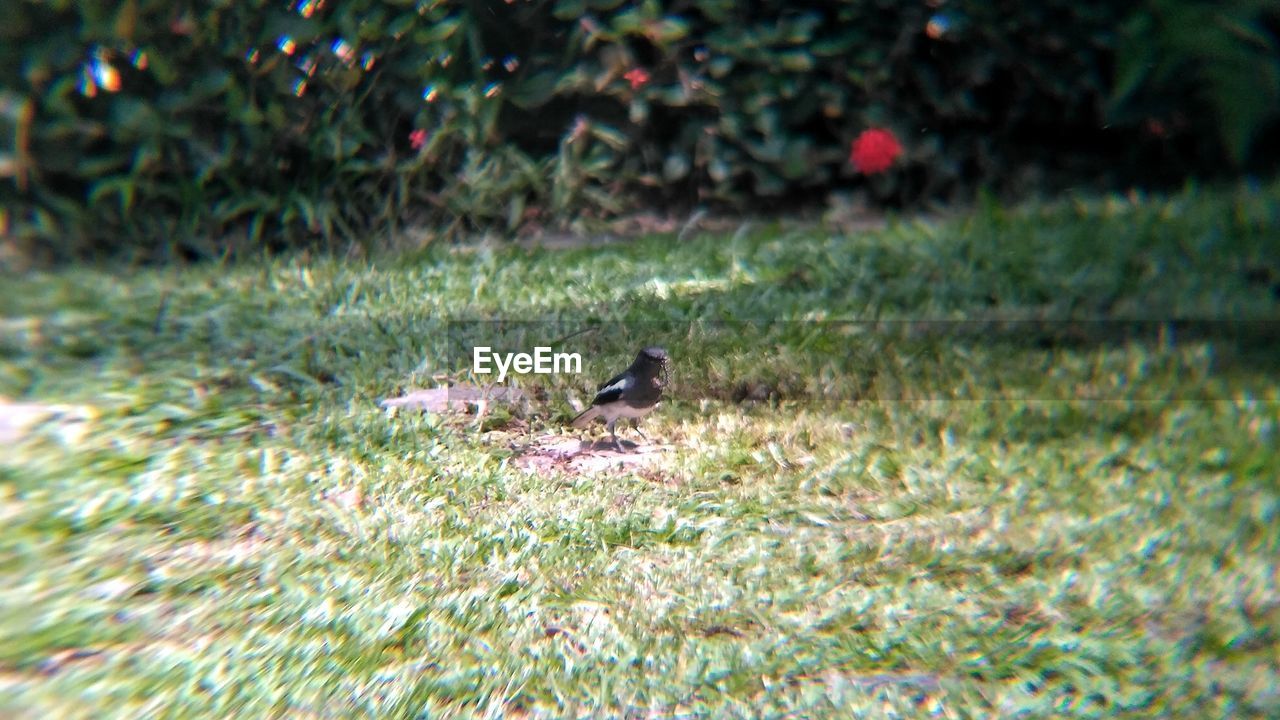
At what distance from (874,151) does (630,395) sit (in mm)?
2676

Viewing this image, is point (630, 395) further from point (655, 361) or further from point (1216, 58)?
point (1216, 58)

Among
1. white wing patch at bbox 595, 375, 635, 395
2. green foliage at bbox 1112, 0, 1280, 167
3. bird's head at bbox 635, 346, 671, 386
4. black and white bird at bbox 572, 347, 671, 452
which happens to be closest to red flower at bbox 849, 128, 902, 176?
green foliage at bbox 1112, 0, 1280, 167

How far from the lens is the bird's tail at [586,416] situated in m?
2.87

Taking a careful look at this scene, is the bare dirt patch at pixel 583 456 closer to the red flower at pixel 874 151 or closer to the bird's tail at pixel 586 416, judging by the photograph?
the bird's tail at pixel 586 416

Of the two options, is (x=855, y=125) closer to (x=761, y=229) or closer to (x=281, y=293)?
(x=761, y=229)

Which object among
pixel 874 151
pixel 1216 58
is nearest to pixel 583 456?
pixel 874 151

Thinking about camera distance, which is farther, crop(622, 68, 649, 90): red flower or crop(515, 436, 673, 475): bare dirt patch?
crop(622, 68, 649, 90): red flower

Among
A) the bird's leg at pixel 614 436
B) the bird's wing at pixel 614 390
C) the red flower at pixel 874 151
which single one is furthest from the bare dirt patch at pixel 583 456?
the red flower at pixel 874 151

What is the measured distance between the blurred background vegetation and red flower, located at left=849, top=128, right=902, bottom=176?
18 cm

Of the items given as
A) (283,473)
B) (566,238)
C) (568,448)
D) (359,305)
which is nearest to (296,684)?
(283,473)

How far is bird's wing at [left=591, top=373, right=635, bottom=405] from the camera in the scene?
2.81m

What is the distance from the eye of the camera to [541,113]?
5.30 m

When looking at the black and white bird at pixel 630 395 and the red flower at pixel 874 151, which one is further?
the red flower at pixel 874 151

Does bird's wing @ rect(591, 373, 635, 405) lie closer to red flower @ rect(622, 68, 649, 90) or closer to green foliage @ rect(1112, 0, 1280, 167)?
red flower @ rect(622, 68, 649, 90)
